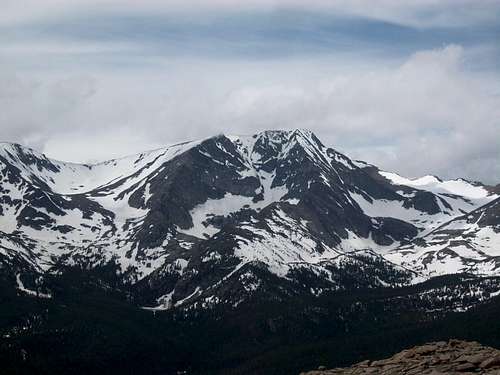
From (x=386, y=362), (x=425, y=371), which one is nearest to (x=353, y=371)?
(x=386, y=362)

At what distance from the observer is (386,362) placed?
415 feet

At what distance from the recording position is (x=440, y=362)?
11894 centimetres

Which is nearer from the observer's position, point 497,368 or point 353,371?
point 497,368

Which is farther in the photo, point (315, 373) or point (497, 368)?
point (315, 373)

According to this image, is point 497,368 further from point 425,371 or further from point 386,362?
point 386,362

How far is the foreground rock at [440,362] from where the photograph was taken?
113m

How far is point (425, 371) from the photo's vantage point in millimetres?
114312

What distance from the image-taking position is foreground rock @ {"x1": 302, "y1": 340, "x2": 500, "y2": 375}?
113 m

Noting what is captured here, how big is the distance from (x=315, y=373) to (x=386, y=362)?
11.7 m

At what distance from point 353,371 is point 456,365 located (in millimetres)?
16657

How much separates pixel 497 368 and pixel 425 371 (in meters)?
9.24

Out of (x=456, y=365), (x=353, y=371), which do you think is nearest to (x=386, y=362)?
(x=353, y=371)

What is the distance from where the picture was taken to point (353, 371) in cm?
12600

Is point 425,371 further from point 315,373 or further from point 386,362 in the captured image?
point 315,373
